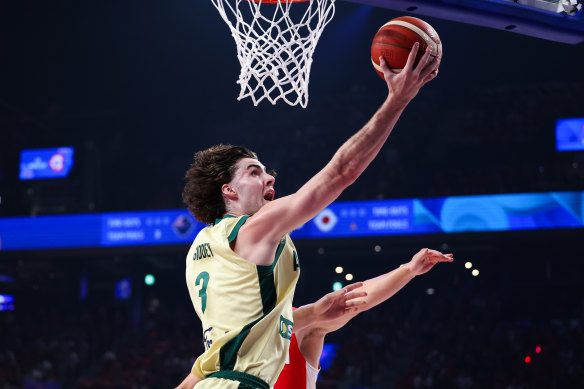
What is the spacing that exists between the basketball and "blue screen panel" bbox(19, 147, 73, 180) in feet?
50.3

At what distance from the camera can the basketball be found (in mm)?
2361

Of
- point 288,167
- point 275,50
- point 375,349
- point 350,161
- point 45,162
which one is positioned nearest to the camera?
point 350,161

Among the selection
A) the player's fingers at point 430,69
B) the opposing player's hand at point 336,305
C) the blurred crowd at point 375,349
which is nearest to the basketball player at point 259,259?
the player's fingers at point 430,69

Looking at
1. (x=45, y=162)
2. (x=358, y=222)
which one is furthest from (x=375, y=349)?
(x=45, y=162)

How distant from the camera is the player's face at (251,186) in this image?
2.55 m

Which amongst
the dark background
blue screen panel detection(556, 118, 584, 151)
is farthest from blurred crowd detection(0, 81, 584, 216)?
blue screen panel detection(556, 118, 584, 151)

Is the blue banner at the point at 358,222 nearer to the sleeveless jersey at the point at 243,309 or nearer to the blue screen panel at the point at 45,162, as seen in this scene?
the blue screen panel at the point at 45,162

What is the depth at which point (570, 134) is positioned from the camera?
14602mm

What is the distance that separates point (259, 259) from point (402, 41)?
0.92m

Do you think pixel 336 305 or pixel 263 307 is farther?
pixel 336 305

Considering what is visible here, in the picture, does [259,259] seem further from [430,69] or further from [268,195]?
[430,69]

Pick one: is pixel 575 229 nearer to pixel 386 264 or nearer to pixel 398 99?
pixel 386 264

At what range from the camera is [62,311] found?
18.3m

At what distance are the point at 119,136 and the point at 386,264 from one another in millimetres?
8030
